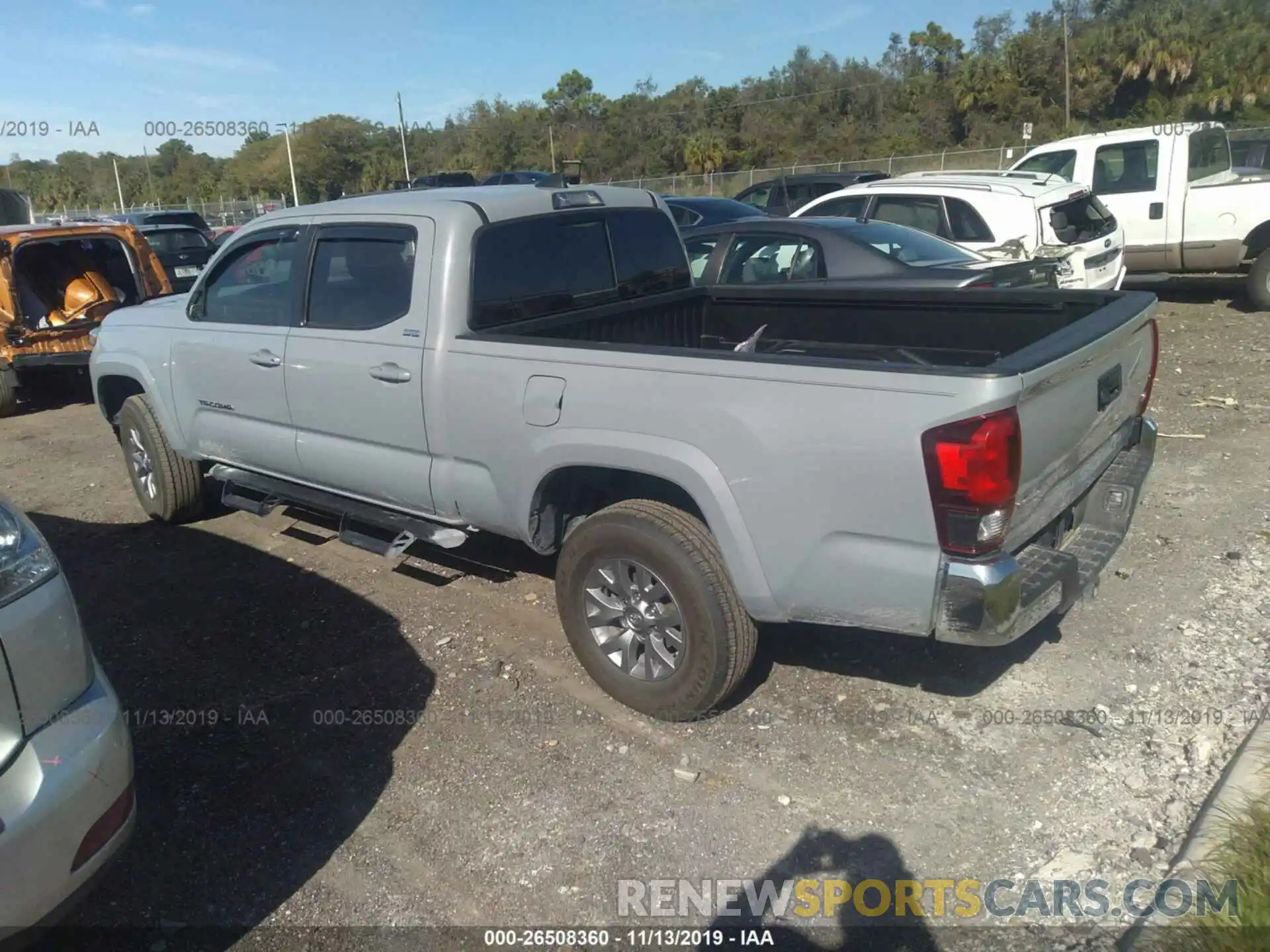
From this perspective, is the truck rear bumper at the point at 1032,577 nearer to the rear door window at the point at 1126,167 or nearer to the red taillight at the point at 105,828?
the red taillight at the point at 105,828

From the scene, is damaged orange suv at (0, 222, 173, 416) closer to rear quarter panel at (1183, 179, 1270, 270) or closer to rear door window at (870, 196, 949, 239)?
rear door window at (870, 196, 949, 239)

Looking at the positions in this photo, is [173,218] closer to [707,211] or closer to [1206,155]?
[707,211]

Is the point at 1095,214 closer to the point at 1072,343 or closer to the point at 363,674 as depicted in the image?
the point at 1072,343

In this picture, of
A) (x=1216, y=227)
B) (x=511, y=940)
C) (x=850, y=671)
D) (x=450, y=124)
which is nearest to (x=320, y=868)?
(x=511, y=940)

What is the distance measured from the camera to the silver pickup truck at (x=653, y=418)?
3033mm

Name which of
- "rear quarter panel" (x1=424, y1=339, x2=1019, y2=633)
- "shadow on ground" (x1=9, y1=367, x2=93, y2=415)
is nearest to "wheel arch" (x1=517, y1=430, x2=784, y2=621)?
"rear quarter panel" (x1=424, y1=339, x2=1019, y2=633)

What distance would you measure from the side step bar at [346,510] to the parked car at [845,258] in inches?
129

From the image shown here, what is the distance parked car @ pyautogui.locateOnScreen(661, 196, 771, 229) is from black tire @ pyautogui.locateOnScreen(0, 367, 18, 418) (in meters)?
7.42

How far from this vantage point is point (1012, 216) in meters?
8.98

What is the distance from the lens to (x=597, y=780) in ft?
11.7

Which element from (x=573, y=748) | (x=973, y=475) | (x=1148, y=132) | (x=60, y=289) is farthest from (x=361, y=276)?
(x=1148, y=132)

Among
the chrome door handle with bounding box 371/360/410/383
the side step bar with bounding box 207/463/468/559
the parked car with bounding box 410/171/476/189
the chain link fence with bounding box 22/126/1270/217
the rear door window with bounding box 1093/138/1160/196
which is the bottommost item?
the side step bar with bounding box 207/463/468/559

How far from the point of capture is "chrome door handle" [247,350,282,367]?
4.91 metres

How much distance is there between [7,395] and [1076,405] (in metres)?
9.92
